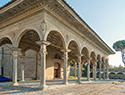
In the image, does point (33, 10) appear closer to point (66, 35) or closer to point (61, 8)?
point (61, 8)

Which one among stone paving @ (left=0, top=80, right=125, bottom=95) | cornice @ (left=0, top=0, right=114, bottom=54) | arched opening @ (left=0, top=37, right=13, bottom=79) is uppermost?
cornice @ (left=0, top=0, right=114, bottom=54)

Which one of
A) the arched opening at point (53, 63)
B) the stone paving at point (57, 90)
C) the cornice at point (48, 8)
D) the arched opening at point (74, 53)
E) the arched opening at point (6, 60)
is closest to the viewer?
the stone paving at point (57, 90)

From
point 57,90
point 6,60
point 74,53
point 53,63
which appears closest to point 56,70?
point 53,63

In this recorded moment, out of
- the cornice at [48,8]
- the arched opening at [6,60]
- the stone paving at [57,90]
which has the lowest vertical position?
the stone paving at [57,90]

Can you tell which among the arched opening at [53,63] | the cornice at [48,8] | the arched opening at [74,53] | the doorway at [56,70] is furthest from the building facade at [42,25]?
the doorway at [56,70]

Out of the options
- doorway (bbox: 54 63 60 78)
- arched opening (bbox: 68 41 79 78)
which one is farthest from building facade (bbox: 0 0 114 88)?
doorway (bbox: 54 63 60 78)

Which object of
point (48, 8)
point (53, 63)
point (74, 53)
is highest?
point (48, 8)

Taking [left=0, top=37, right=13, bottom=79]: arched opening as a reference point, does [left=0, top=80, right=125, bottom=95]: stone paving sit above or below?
below

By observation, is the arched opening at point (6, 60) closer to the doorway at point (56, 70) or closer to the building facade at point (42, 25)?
the doorway at point (56, 70)

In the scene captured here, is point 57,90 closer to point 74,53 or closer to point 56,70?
point 56,70

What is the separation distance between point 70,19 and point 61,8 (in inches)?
78.5

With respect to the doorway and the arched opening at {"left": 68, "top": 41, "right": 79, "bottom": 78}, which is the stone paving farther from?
the doorway

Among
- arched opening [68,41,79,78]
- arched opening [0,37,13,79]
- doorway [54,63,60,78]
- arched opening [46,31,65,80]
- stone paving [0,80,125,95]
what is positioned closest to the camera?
stone paving [0,80,125,95]

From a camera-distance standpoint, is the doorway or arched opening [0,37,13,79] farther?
arched opening [0,37,13,79]
